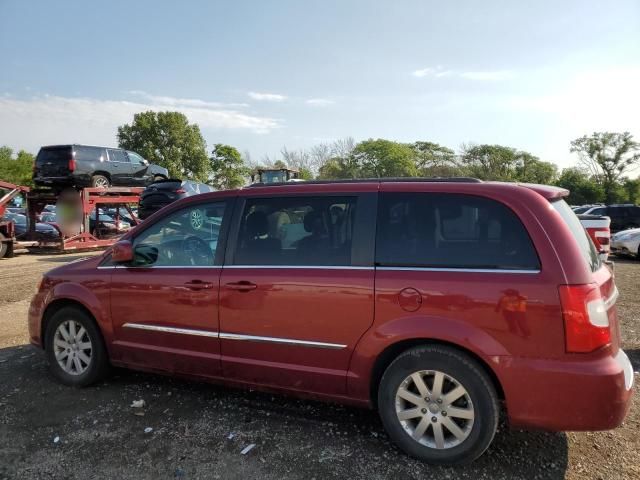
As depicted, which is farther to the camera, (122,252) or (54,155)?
(54,155)

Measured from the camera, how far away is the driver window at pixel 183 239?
143 inches

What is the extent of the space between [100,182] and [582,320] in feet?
51.2

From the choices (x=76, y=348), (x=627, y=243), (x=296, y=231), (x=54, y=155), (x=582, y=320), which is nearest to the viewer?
(x=582, y=320)

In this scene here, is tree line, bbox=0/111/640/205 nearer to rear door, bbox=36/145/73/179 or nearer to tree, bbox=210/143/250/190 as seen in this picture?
tree, bbox=210/143/250/190

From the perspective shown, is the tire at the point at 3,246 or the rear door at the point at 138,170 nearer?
the tire at the point at 3,246

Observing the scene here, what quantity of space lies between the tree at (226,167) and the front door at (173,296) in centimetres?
4851

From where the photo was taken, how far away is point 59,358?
13.7ft

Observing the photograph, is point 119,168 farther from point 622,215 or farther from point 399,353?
point 622,215

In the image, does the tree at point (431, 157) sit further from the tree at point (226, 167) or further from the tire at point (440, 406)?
the tire at point (440, 406)

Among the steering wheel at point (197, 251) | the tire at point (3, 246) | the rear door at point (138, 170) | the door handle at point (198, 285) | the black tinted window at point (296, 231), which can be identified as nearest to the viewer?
the black tinted window at point (296, 231)

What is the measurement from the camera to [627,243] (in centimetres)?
1381

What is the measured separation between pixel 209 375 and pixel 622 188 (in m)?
55.3

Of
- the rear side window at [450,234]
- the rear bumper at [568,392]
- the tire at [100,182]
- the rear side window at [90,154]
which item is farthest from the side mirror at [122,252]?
the tire at [100,182]

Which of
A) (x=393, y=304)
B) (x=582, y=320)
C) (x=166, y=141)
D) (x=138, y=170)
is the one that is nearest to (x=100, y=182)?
(x=138, y=170)
